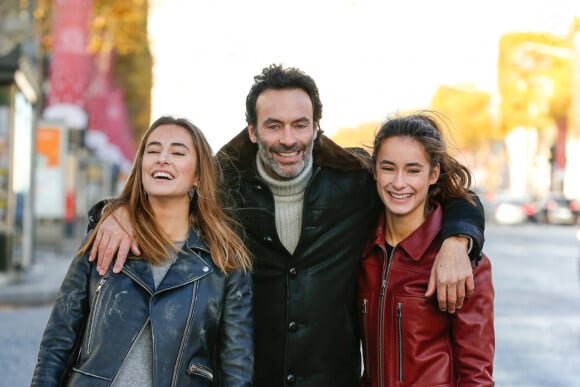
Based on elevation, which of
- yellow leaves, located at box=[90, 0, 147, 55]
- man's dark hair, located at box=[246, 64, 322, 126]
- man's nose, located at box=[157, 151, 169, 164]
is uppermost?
yellow leaves, located at box=[90, 0, 147, 55]

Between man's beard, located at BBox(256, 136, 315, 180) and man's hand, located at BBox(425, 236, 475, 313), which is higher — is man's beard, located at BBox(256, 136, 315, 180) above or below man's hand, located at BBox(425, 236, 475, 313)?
above

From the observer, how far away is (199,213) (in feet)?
11.2

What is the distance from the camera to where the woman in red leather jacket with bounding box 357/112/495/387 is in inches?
131

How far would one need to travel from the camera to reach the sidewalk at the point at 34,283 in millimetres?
13406

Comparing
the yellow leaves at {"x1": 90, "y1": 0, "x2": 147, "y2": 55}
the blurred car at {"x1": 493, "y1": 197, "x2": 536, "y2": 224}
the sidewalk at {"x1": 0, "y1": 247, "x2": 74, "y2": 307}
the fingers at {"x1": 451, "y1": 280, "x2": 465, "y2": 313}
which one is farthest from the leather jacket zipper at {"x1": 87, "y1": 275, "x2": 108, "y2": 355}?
the blurred car at {"x1": 493, "y1": 197, "x2": 536, "y2": 224}

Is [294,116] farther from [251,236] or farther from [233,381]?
[233,381]

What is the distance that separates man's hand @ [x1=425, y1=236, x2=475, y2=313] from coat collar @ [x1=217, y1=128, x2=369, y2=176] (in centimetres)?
68

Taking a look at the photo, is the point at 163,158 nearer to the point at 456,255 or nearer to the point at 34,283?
the point at 456,255

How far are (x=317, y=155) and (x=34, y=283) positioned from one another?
11.8 meters

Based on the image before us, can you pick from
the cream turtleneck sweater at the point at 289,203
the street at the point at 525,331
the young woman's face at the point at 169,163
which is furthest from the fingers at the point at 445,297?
the street at the point at 525,331

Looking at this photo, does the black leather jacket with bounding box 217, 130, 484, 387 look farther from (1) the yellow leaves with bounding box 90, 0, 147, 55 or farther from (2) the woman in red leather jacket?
(1) the yellow leaves with bounding box 90, 0, 147, 55

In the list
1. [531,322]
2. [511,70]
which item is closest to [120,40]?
[531,322]

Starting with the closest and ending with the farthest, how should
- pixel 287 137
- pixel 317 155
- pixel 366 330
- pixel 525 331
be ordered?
pixel 366 330 < pixel 287 137 < pixel 317 155 < pixel 525 331

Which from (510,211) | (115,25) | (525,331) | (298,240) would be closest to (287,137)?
(298,240)
